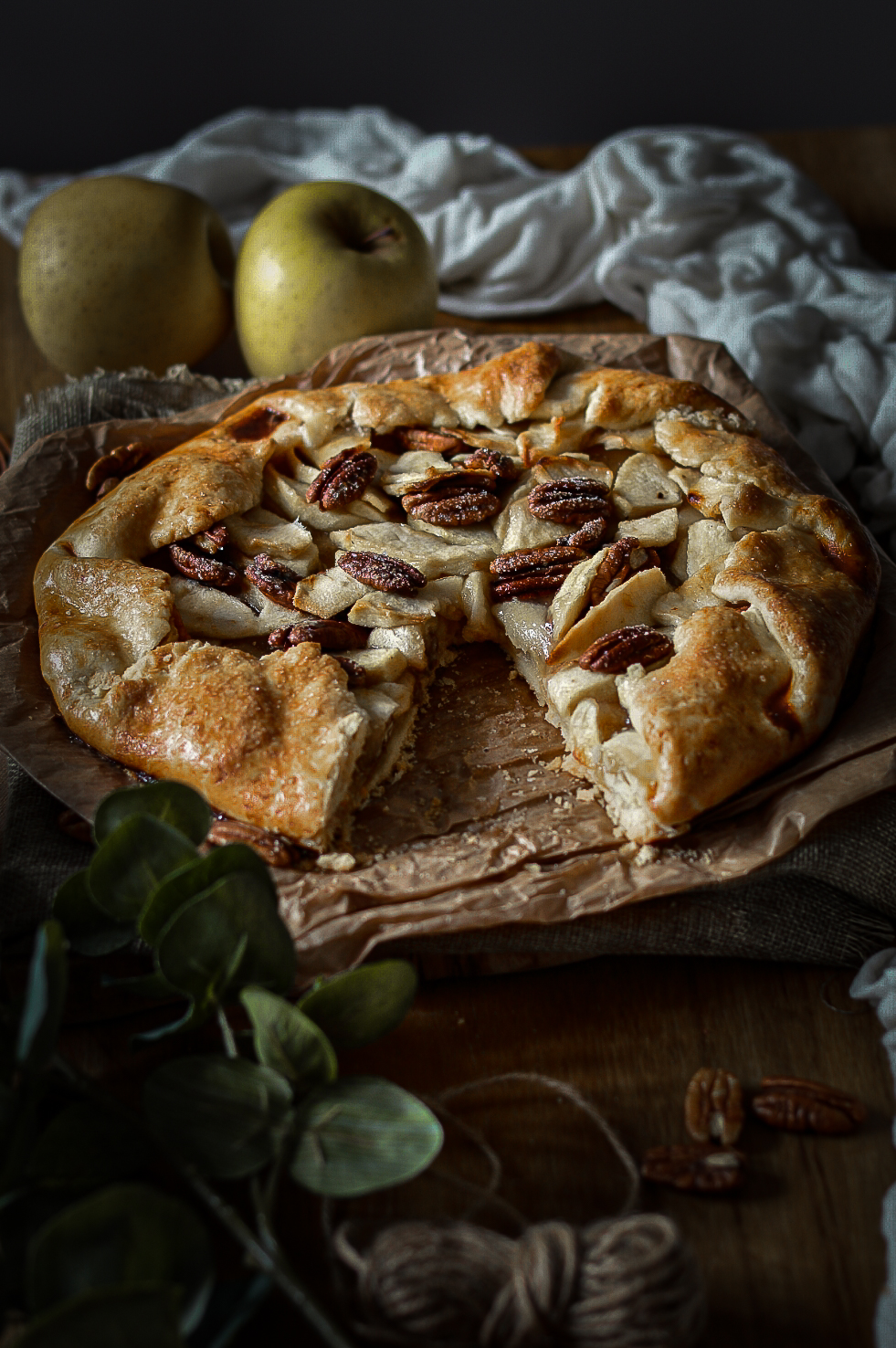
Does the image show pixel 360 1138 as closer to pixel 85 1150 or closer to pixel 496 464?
pixel 85 1150

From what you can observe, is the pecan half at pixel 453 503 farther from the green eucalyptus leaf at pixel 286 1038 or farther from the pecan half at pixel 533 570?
the green eucalyptus leaf at pixel 286 1038

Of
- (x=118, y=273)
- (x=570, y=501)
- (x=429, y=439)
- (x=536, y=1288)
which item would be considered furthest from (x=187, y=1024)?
(x=118, y=273)

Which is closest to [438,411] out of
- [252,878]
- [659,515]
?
[659,515]

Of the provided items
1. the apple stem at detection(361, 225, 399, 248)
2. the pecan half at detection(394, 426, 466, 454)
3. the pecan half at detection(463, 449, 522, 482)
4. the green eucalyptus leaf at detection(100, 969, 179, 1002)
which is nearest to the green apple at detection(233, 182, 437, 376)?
the apple stem at detection(361, 225, 399, 248)

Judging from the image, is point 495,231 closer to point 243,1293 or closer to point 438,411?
point 438,411

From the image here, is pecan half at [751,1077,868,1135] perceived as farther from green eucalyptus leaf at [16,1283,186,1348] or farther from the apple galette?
green eucalyptus leaf at [16,1283,186,1348]
